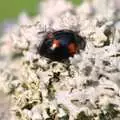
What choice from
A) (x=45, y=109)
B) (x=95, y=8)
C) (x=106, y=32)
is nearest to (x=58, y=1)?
(x=95, y=8)

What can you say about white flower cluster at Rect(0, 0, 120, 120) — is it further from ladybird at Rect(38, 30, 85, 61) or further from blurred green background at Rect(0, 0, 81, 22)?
blurred green background at Rect(0, 0, 81, 22)

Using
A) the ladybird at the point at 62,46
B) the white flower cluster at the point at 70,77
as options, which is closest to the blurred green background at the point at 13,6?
the white flower cluster at the point at 70,77

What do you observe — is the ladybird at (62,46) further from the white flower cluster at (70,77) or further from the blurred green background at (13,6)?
the blurred green background at (13,6)

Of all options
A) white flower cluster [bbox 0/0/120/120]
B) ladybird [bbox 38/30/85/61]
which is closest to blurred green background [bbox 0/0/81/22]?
white flower cluster [bbox 0/0/120/120]

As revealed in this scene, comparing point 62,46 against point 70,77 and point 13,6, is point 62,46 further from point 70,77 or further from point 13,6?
point 13,6

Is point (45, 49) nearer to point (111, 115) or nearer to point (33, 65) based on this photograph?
point (33, 65)

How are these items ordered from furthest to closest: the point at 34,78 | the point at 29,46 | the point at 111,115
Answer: the point at 29,46
the point at 34,78
the point at 111,115

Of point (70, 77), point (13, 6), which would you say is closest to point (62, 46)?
point (70, 77)
